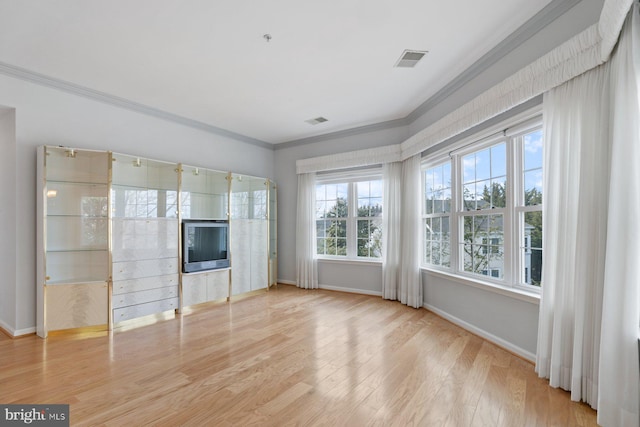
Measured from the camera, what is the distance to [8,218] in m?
3.60

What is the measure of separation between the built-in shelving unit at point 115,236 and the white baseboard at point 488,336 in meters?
3.28

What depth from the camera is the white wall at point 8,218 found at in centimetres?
347

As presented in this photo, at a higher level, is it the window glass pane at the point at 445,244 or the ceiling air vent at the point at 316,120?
the ceiling air vent at the point at 316,120

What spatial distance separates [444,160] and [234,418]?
3.68 meters

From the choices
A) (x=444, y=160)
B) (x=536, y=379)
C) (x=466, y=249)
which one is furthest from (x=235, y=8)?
(x=536, y=379)

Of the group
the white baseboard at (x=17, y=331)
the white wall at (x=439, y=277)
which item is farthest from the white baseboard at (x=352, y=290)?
the white baseboard at (x=17, y=331)

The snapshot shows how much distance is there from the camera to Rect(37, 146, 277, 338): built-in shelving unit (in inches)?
138

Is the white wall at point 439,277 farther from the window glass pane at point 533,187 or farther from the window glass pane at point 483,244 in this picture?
the window glass pane at point 533,187

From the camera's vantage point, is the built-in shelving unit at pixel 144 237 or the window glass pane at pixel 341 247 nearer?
the built-in shelving unit at pixel 144 237

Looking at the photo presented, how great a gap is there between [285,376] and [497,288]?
7.20ft

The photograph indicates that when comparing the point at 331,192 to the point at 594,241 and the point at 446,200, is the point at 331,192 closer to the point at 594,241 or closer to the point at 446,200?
the point at 446,200

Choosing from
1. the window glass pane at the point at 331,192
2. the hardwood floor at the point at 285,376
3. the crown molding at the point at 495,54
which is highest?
the crown molding at the point at 495,54

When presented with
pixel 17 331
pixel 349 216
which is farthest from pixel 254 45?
pixel 17 331

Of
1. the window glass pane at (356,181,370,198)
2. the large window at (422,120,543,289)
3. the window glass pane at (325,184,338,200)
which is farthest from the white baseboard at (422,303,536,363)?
the window glass pane at (325,184,338,200)
